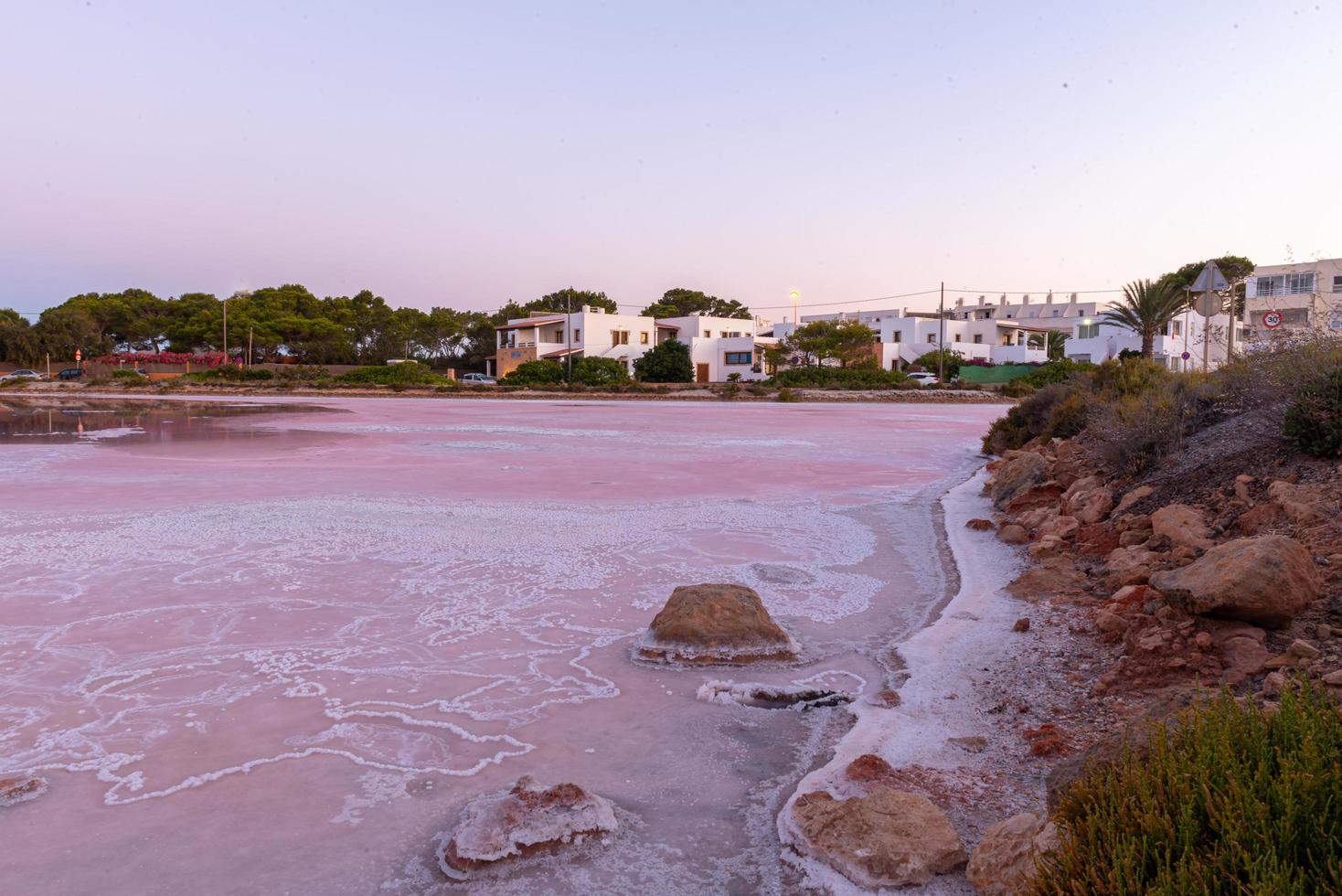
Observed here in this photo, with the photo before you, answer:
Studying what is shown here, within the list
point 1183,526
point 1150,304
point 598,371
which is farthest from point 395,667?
point 598,371

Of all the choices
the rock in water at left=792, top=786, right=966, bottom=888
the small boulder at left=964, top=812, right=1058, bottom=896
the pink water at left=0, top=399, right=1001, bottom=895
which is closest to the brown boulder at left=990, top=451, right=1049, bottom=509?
the pink water at left=0, top=399, right=1001, bottom=895

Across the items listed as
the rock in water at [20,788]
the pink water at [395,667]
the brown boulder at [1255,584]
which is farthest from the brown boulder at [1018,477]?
the rock in water at [20,788]

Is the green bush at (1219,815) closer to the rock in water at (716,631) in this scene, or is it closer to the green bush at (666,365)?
the rock in water at (716,631)

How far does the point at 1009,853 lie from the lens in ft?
8.80

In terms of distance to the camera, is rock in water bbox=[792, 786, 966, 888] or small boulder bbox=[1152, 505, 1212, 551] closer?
rock in water bbox=[792, 786, 966, 888]

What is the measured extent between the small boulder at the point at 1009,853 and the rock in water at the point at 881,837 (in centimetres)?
13

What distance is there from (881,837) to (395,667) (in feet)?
9.61

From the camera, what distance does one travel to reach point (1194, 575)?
4.55 metres

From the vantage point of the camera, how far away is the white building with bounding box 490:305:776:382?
6731 cm

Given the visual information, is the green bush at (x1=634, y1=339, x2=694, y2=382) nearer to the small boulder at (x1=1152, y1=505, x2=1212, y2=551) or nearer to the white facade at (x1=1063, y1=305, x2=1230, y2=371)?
the white facade at (x1=1063, y1=305, x2=1230, y2=371)

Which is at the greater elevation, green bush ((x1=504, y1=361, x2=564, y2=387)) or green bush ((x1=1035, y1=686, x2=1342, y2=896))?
green bush ((x1=504, y1=361, x2=564, y2=387))

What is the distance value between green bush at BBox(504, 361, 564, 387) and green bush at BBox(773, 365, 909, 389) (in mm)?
13715

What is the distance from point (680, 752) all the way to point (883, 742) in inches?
35.2

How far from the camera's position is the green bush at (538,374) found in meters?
55.3
